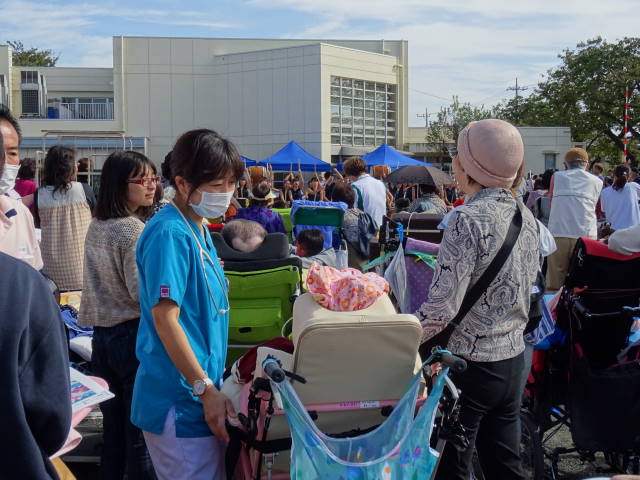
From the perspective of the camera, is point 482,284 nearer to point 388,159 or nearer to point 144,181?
point 144,181

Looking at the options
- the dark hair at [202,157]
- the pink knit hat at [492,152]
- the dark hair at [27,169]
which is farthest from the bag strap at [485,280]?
the dark hair at [27,169]

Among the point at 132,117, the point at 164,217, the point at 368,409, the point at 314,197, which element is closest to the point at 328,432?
the point at 368,409

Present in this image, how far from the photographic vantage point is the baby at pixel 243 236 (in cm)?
505

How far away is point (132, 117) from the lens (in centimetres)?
3447

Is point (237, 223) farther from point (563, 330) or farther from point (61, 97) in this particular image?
point (61, 97)

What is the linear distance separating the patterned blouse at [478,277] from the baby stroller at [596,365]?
46.1 inches

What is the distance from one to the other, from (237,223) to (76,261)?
48.7 inches

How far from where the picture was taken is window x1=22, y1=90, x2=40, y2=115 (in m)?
35.2

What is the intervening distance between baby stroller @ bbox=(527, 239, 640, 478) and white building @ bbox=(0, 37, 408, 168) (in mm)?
28266

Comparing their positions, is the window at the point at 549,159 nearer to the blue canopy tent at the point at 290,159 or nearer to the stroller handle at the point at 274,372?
the blue canopy tent at the point at 290,159

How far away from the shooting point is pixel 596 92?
4209 cm

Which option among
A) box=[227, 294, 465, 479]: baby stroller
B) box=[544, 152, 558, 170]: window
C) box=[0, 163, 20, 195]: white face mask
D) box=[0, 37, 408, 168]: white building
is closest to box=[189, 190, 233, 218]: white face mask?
box=[227, 294, 465, 479]: baby stroller

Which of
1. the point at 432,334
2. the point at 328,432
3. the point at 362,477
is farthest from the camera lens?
the point at 432,334

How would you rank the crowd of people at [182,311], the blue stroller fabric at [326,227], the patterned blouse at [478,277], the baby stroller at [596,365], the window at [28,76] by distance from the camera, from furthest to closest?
the window at [28,76], the blue stroller fabric at [326,227], the baby stroller at [596,365], the patterned blouse at [478,277], the crowd of people at [182,311]
